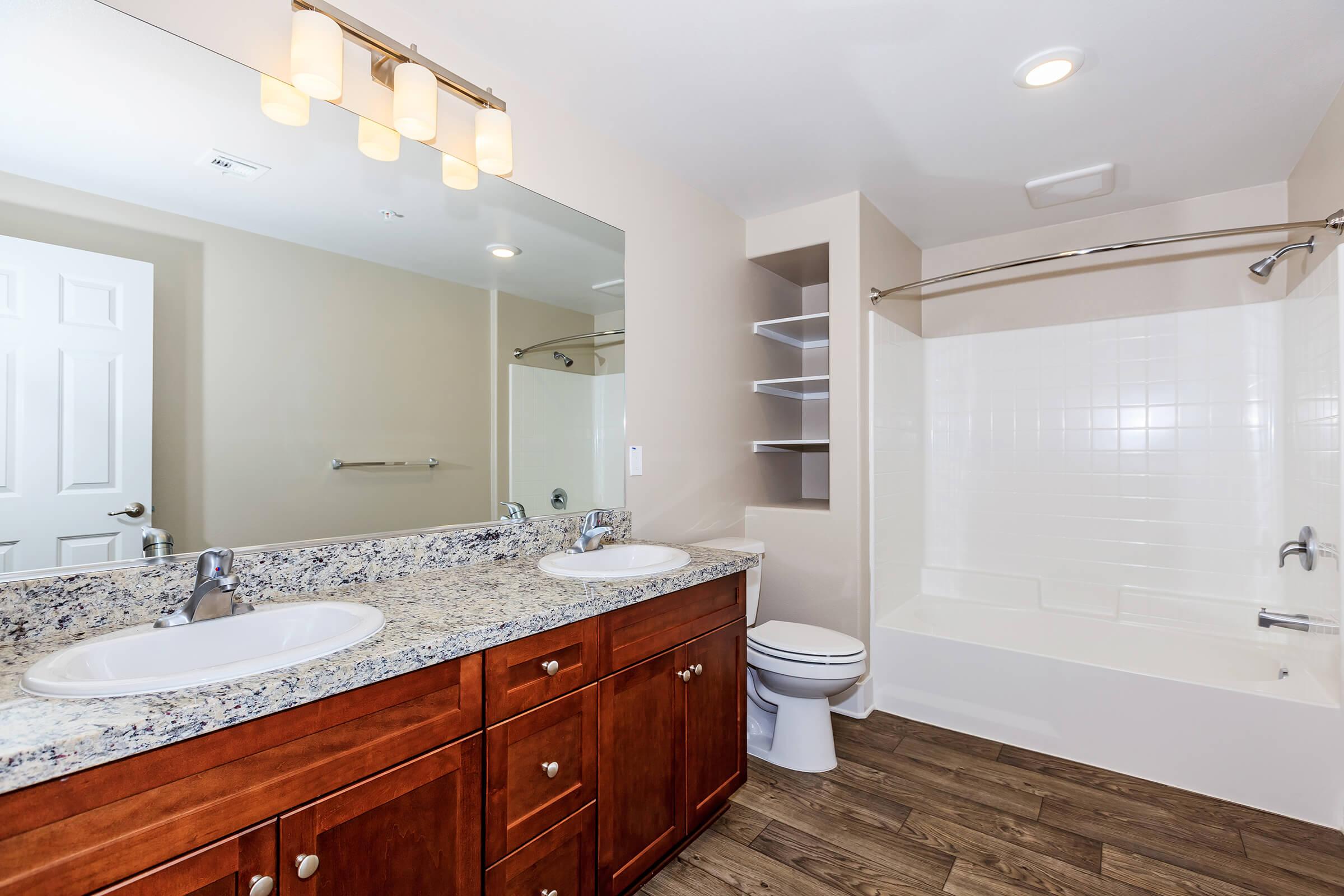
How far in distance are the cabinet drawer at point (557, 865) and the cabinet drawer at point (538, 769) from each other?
0.02 m

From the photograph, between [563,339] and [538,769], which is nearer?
[538,769]

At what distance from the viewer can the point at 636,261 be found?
7.95 feet

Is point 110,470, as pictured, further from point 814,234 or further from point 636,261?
point 814,234

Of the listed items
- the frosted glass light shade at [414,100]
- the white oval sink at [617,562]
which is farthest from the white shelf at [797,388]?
the frosted glass light shade at [414,100]

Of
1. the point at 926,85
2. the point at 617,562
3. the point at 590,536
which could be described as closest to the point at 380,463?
the point at 590,536

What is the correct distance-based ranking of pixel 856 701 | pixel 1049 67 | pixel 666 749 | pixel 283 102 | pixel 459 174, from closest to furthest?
pixel 283 102 < pixel 666 749 < pixel 459 174 < pixel 1049 67 < pixel 856 701

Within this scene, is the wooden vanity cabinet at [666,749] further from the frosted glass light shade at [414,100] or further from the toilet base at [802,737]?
the frosted glass light shade at [414,100]

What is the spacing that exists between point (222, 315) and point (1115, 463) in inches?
143

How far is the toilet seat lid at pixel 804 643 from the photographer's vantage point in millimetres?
2260

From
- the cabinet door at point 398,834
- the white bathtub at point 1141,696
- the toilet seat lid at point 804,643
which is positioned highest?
the cabinet door at point 398,834

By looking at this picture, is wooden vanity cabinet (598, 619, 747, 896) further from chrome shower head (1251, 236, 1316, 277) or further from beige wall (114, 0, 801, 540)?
chrome shower head (1251, 236, 1316, 277)

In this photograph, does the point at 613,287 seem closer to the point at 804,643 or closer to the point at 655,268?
the point at 655,268

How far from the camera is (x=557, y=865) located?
4.49 ft

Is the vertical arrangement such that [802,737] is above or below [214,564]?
below
